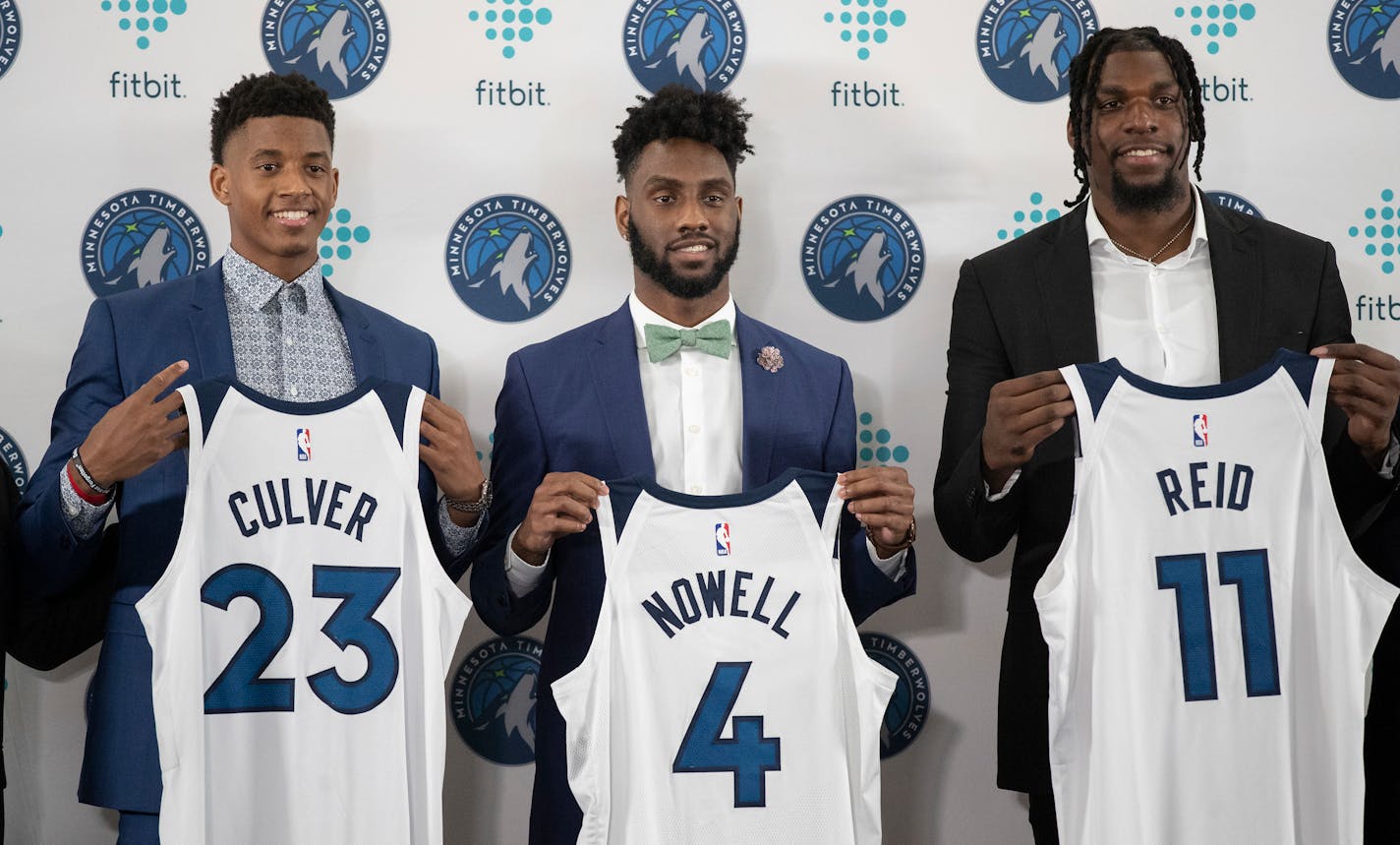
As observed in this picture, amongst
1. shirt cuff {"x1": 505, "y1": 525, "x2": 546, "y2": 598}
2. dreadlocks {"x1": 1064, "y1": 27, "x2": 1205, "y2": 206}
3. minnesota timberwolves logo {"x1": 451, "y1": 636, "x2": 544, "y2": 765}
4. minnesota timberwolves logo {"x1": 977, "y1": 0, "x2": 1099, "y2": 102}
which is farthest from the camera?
minnesota timberwolves logo {"x1": 977, "y1": 0, "x2": 1099, "y2": 102}

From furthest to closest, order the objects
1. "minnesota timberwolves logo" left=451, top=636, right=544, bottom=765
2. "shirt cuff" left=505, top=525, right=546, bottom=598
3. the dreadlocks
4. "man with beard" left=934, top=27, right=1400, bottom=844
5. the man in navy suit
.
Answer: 1. "minnesota timberwolves logo" left=451, top=636, right=544, bottom=765
2. the dreadlocks
3. "man with beard" left=934, top=27, right=1400, bottom=844
4. "shirt cuff" left=505, top=525, right=546, bottom=598
5. the man in navy suit

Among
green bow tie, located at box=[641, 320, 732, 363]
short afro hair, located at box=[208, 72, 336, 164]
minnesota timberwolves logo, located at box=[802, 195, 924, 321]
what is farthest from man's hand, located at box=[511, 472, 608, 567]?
minnesota timberwolves logo, located at box=[802, 195, 924, 321]

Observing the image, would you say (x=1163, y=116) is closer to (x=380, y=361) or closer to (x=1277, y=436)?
(x=1277, y=436)

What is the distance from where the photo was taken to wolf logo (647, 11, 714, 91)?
3.37 metres

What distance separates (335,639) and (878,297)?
1.59 metres

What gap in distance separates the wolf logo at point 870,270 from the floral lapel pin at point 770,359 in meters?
0.58

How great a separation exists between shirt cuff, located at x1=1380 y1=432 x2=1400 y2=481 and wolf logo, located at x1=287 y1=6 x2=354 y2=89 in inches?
95.6

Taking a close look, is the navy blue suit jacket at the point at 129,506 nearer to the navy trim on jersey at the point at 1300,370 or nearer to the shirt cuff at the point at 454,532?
the shirt cuff at the point at 454,532

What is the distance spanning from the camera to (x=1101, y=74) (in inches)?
116

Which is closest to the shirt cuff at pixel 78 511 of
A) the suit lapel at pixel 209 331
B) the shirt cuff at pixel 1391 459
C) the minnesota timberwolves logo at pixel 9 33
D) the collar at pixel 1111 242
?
the suit lapel at pixel 209 331

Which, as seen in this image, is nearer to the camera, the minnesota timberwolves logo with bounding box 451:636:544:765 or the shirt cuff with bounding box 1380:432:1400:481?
the shirt cuff with bounding box 1380:432:1400:481

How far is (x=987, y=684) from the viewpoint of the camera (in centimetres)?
334

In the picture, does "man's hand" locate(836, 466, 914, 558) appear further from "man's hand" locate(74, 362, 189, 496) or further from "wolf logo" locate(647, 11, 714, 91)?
"wolf logo" locate(647, 11, 714, 91)

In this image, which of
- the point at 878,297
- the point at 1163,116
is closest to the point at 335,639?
the point at 878,297
